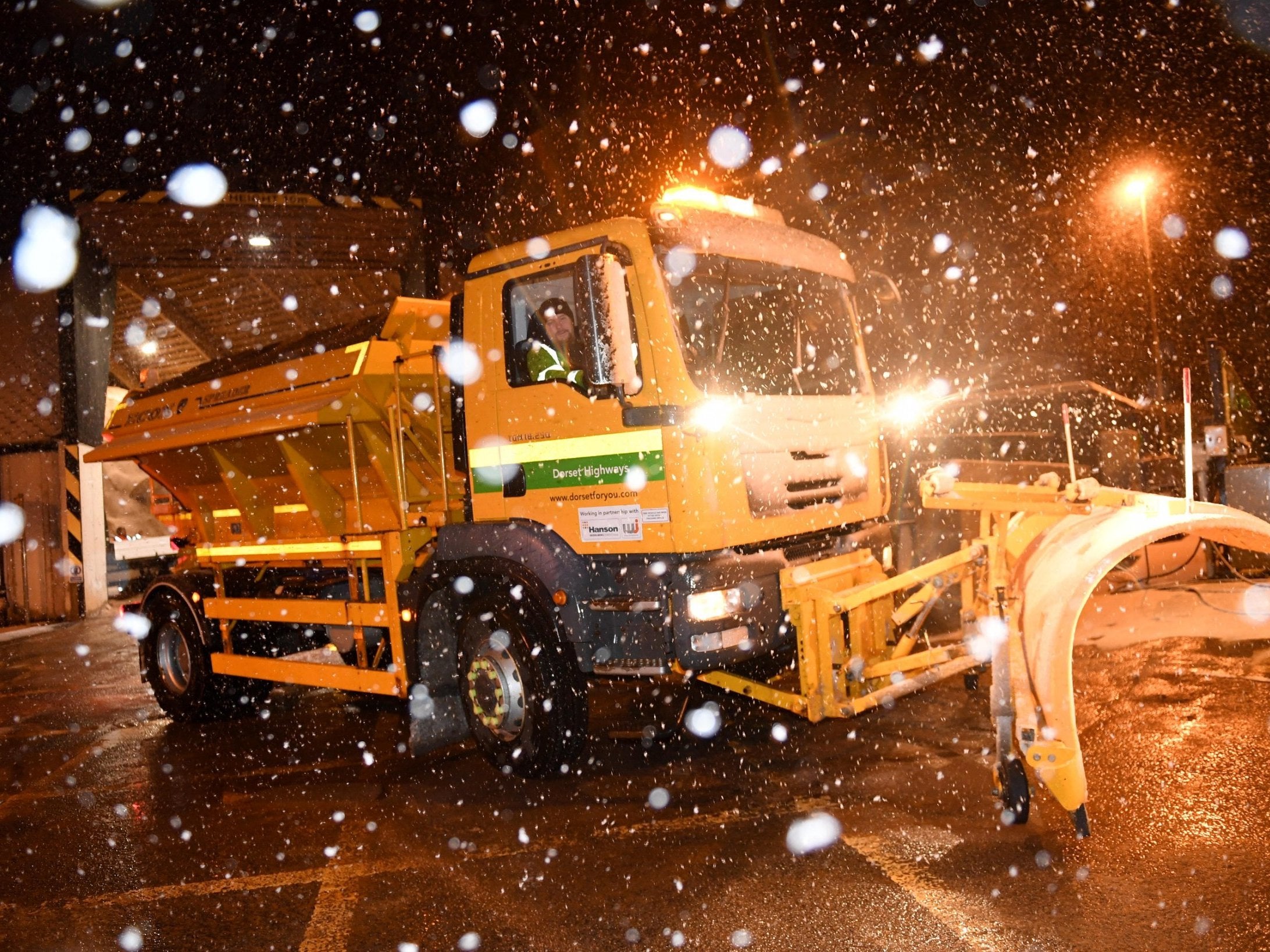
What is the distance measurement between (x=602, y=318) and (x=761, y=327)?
1.20m

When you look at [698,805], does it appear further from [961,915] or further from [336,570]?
[336,570]

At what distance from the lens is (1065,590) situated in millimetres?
3875

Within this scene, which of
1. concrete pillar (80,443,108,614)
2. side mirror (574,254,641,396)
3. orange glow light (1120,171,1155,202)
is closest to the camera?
side mirror (574,254,641,396)

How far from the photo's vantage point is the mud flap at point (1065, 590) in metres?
3.70

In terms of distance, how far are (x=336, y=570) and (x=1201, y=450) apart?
8203 millimetres

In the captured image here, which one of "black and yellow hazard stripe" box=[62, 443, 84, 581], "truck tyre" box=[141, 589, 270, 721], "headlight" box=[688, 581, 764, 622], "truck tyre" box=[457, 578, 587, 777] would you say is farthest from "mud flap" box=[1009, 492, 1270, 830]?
"black and yellow hazard stripe" box=[62, 443, 84, 581]

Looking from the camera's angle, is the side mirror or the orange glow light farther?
the orange glow light

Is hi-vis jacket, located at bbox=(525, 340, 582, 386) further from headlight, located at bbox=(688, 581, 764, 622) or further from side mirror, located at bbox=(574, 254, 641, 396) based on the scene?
headlight, located at bbox=(688, 581, 764, 622)

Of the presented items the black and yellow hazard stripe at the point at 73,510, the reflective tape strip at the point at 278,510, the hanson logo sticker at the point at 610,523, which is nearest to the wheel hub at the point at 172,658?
the reflective tape strip at the point at 278,510

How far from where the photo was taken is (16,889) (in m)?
4.37

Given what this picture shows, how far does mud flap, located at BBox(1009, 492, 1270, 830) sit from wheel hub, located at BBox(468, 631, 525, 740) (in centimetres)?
247

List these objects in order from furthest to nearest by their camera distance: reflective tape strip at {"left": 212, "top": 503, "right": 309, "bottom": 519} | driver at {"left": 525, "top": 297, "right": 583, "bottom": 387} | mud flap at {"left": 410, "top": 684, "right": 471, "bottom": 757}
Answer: reflective tape strip at {"left": 212, "top": 503, "right": 309, "bottom": 519} → mud flap at {"left": 410, "top": 684, "right": 471, "bottom": 757} → driver at {"left": 525, "top": 297, "right": 583, "bottom": 387}

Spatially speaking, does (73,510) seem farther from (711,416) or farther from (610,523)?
(711,416)

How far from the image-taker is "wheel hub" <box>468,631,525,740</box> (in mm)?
5191
